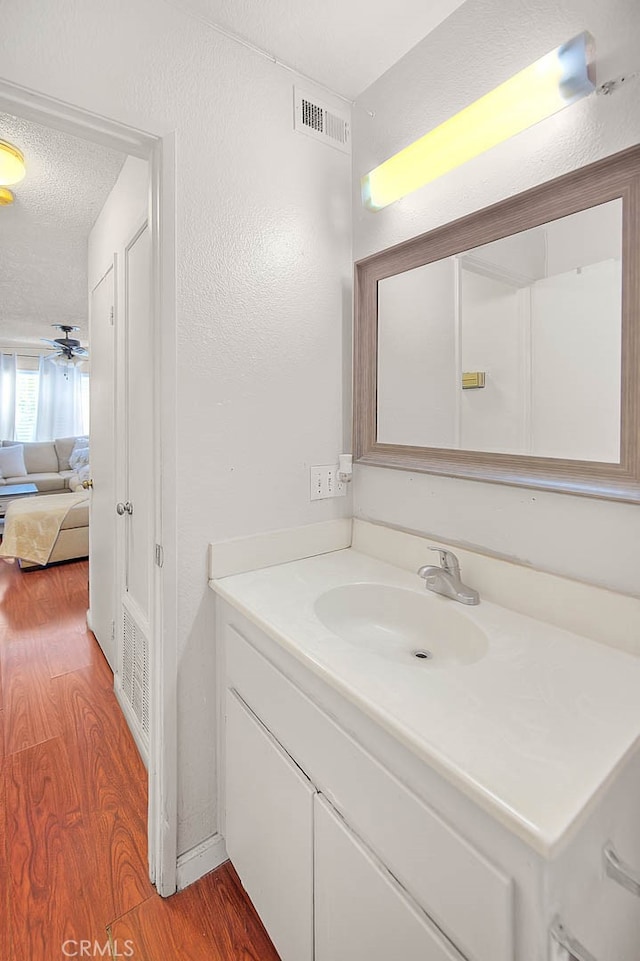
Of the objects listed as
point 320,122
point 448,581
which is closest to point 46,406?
point 320,122

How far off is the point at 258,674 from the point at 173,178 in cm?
126

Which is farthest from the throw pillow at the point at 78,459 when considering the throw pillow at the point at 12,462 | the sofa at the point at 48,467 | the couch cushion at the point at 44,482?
the throw pillow at the point at 12,462

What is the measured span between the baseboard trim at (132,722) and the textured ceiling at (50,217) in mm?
2245

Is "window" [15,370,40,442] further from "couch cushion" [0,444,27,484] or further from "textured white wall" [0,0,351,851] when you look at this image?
"textured white wall" [0,0,351,851]

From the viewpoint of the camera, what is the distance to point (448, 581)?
112cm

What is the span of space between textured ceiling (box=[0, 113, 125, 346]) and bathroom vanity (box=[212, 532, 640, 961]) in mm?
1852

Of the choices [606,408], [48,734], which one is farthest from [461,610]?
[48,734]

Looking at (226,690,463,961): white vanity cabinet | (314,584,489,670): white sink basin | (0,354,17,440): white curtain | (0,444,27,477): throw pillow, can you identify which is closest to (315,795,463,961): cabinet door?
(226,690,463,961): white vanity cabinet

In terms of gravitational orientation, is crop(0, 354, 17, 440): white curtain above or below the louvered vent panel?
above

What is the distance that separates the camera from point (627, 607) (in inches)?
35.2

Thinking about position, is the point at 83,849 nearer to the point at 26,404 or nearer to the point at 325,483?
the point at 325,483

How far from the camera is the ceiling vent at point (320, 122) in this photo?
1385 millimetres

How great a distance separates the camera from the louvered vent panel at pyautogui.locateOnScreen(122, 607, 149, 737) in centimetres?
173

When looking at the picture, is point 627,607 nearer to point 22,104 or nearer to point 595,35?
point 595,35
